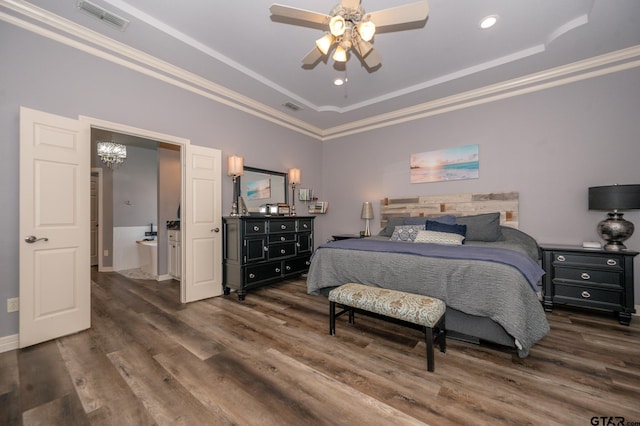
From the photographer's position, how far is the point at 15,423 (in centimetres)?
141

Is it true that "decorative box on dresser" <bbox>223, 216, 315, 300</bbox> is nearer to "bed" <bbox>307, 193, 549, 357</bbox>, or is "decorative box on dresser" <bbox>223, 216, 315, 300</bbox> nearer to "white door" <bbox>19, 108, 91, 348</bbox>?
"bed" <bbox>307, 193, 549, 357</bbox>

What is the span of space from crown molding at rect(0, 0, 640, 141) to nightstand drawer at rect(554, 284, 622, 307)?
252 centimetres

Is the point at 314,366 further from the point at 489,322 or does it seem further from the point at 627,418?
the point at 627,418

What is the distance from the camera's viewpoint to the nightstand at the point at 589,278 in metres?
2.62

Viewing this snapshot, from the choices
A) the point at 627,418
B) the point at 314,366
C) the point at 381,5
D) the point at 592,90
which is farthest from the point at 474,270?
the point at 592,90

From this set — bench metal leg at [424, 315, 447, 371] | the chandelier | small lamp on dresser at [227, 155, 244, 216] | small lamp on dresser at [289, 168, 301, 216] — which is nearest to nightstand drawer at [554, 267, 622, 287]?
bench metal leg at [424, 315, 447, 371]

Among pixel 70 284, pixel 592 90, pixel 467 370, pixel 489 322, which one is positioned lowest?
pixel 467 370

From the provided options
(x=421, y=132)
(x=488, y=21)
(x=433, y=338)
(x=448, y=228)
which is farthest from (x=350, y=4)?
(x=421, y=132)

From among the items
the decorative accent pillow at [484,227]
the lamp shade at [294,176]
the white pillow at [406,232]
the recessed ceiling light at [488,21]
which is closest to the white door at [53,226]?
the lamp shade at [294,176]

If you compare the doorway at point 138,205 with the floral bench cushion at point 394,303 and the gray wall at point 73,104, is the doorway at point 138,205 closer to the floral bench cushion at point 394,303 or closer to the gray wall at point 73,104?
the gray wall at point 73,104

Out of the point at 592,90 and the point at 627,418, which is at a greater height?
the point at 592,90

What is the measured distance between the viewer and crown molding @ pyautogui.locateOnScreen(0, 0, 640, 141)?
92.9 inches

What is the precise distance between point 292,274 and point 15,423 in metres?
3.06

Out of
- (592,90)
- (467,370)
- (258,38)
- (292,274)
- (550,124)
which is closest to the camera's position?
(467,370)
